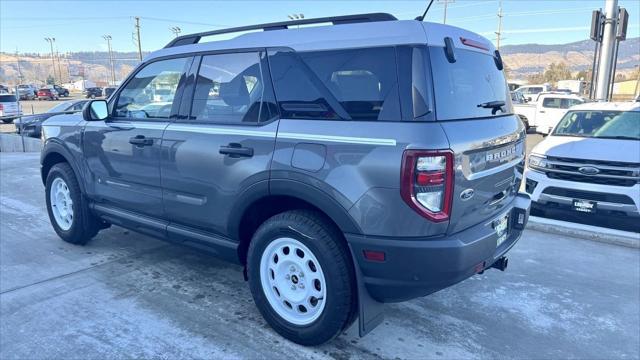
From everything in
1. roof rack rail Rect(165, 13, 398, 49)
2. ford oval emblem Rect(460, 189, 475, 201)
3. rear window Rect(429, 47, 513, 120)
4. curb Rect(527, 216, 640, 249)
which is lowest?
curb Rect(527, 216, 640, 249)

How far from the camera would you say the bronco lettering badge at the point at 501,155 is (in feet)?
9.21

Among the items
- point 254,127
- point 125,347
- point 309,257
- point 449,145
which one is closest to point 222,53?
point 254,127

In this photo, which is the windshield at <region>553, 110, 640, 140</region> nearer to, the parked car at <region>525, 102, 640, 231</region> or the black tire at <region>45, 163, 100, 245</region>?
the parked car at <region>525, 102, 640, 231</region>

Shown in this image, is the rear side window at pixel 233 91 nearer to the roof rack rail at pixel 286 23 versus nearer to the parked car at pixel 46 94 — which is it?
the roof rack rail at pixel 286 23

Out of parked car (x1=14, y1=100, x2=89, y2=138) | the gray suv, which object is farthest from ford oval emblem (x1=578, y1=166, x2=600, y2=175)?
parked car (x1=14, y1=100, x2=89, y2=138)

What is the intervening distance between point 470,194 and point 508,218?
2.56 ft

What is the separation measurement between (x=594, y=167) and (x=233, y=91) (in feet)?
16.0

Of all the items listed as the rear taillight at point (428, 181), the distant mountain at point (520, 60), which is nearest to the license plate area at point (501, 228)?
the rear taillight at point (428, 181)

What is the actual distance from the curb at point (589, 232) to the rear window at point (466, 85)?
2.56 metres

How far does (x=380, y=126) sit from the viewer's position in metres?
2.49

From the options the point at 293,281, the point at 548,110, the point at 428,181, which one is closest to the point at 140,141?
the point at 293,281

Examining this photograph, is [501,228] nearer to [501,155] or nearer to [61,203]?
[501,155]

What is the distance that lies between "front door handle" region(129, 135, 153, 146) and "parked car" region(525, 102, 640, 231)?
5.06 meters

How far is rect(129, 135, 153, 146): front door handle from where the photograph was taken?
12.1 feet
